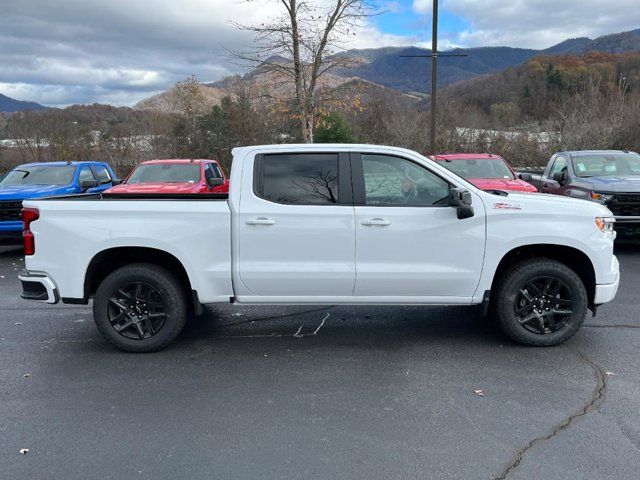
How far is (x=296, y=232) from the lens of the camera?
460cm

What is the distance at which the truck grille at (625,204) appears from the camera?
8.91 metres

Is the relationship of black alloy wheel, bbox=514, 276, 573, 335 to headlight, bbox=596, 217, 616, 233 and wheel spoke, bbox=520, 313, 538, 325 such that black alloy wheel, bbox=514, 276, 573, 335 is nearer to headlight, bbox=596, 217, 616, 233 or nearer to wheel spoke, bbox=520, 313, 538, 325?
wheel spoke, bbox=520, 313, 538, 325

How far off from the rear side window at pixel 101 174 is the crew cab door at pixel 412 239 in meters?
9.21

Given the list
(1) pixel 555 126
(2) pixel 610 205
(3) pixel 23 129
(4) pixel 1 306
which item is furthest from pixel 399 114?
(4) pixel 1 306

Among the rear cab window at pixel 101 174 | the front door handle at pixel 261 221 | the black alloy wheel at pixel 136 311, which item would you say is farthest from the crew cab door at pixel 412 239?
the rear cab window at pixel 101 174

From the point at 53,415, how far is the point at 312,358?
2.10 m

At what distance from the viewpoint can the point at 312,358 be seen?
4.72 metres

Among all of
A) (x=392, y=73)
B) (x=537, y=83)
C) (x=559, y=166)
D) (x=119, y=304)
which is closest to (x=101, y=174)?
(x=119, y=304)

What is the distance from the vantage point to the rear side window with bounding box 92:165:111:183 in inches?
477

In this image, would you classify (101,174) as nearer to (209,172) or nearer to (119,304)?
(209,172)

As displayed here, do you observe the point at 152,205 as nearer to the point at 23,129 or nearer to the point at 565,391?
the point at 565,391

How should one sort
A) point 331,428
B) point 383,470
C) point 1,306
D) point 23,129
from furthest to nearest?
1. point 23,129
2. point 1,306
3. point 331,428
4. point 383,470

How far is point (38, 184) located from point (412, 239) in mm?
9313

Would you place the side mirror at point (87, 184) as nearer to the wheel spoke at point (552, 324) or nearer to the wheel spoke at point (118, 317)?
the wheel spoke at point (118, 317)
